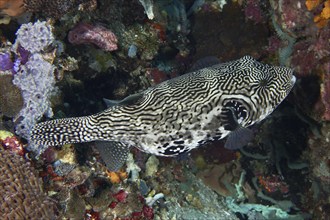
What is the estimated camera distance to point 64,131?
5.08 metres

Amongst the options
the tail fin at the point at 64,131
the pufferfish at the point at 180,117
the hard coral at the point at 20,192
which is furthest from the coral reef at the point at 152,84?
the pufferfish at the point at 180,117

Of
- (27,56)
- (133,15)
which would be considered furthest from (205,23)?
(27,56)

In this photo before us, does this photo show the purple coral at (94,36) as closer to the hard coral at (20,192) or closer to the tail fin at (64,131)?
the tail fin at (64,131)

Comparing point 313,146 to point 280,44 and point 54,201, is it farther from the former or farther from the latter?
point 54,201

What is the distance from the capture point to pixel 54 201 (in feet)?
15.9

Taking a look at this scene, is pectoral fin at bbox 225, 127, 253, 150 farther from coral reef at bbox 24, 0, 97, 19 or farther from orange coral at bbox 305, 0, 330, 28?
coral reef at bbox 24, 0, 97, 19

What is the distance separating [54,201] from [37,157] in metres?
0.86

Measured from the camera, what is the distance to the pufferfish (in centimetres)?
505

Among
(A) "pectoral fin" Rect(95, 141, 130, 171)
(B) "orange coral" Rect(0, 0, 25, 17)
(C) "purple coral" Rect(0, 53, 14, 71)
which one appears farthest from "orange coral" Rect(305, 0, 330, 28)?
(C) "purple coral" Rect(0, 53, 14, 71)

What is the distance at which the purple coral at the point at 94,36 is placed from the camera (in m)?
6.51

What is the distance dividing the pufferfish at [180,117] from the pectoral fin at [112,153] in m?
0.02

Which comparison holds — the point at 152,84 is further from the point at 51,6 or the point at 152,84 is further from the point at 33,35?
the point at 33,35

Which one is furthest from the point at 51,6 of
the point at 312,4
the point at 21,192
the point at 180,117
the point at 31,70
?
the point at 312,4

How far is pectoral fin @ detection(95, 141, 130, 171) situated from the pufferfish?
0.6 inches
